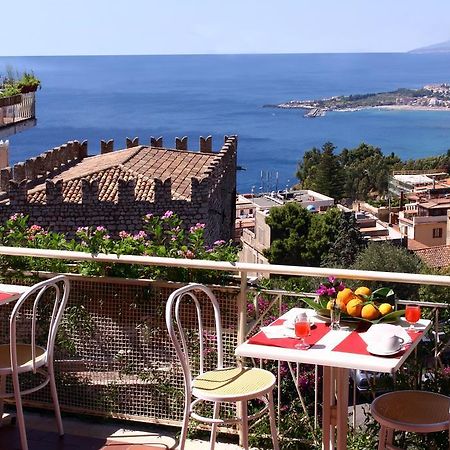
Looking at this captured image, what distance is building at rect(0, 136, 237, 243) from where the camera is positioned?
20.0m

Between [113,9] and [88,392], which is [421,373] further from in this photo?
[113,9]

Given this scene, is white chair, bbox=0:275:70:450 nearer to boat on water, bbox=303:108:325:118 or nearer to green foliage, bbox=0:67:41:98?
green foliage, bbox=0:67:41:98

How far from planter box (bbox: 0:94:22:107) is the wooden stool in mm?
14267

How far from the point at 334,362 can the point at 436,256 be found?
3893 centimetres

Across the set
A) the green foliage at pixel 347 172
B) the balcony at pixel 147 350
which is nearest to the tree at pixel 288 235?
the green foliage at pixel 347 172

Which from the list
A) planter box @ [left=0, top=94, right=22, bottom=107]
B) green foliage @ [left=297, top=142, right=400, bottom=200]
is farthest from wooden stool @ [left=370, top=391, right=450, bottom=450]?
green foliage @ [left=297, top=142, right=400, bottom=200]

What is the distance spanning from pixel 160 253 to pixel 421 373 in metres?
1.33

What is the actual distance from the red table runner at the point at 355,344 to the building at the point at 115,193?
54.6 ft

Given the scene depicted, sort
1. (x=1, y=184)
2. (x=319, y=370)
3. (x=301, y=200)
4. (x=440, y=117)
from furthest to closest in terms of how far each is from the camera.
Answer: (x=440, y=117), (x=301, y=200), (x=1, y=184), (x=319, y=370)

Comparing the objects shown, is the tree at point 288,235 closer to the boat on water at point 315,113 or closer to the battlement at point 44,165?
the battlement at point 44,165

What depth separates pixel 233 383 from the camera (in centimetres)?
321

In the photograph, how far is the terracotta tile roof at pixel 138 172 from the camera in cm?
2091

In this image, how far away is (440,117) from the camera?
7367 inches

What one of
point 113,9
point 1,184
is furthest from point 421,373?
point 113,9
